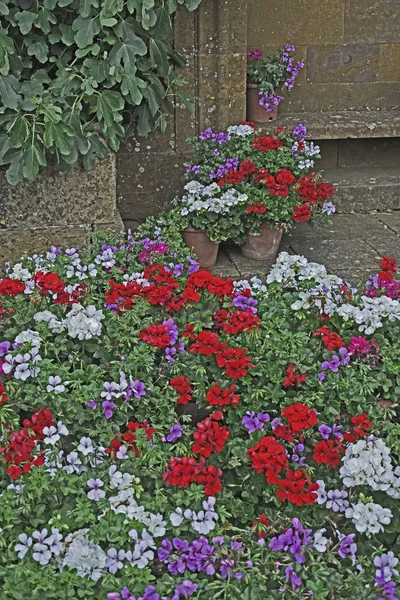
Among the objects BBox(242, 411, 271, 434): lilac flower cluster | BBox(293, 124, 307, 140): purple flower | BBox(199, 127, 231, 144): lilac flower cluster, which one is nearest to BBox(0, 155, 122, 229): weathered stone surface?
BBox(199, 127, 231, 144): lilac flower cluster

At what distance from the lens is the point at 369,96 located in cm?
509

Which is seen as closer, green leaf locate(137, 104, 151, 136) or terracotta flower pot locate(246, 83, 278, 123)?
green leaf locate(137, 104, 151, 136)

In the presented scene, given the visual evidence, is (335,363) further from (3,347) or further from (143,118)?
(143,118)

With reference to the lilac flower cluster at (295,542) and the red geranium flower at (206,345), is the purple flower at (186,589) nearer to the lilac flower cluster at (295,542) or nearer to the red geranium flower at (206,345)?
the lilac flower cluster at (295,542)

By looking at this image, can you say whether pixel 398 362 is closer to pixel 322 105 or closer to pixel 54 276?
pixel 54 276

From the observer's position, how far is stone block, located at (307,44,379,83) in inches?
195

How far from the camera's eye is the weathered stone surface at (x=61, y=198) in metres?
3.81

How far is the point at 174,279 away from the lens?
9.92ft

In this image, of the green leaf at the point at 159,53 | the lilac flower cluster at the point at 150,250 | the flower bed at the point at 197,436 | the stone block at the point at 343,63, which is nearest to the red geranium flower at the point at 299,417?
the flower bed at the point at 197,436

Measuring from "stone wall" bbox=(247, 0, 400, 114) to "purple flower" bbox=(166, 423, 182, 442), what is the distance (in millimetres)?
3191

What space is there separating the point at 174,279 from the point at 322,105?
256 centimetres

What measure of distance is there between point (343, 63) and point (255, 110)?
0.78 metres

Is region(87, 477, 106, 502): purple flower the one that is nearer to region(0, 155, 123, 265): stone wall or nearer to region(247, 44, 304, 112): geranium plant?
region(0, 155, 123, 265): stone wall

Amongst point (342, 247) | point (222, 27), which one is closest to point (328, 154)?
point (342, 247)
